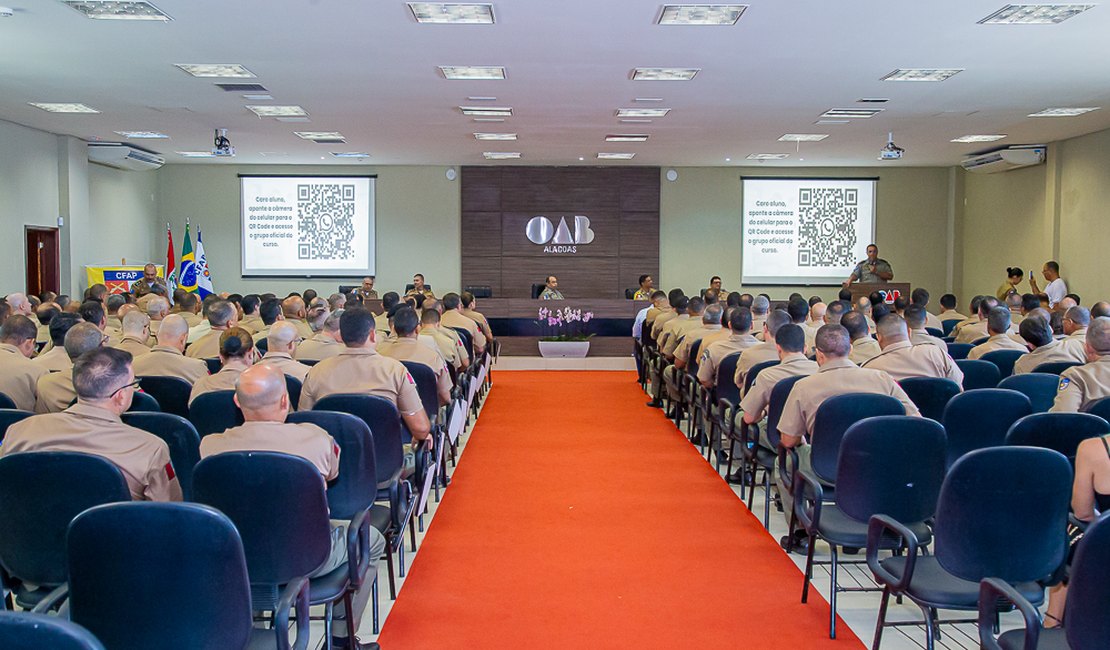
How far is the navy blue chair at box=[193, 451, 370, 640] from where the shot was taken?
9.55 feet

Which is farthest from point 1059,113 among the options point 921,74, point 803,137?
point 921,74

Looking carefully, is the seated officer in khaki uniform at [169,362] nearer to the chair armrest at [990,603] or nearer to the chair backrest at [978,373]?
the chair armrest at [990,603]

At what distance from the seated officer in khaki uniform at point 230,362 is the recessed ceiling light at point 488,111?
683cm

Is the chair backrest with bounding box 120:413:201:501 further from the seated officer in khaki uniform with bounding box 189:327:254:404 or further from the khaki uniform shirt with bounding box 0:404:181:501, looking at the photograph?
the seated officer in khaki uniform with bounding box 189:327:254:404

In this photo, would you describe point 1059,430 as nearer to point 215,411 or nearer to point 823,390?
point 823,390

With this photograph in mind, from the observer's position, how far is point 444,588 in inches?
176

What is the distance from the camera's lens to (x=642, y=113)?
37.9 ft

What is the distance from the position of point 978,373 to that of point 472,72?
215 inches

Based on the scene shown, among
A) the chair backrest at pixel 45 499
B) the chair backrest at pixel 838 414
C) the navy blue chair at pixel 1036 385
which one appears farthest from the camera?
the navy blue chair at pixel 1036 385

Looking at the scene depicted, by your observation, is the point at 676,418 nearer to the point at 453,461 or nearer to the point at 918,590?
the point at 453,461

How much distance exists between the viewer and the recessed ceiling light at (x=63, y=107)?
11.2 meters

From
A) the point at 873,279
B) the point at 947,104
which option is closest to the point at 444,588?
the point at 947,104

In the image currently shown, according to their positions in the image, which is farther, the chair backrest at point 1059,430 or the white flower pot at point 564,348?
the white flower pot at point 564,348

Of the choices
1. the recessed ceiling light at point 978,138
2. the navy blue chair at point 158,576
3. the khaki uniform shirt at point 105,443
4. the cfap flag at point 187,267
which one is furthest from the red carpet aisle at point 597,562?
the cfap flag at point 187,267
